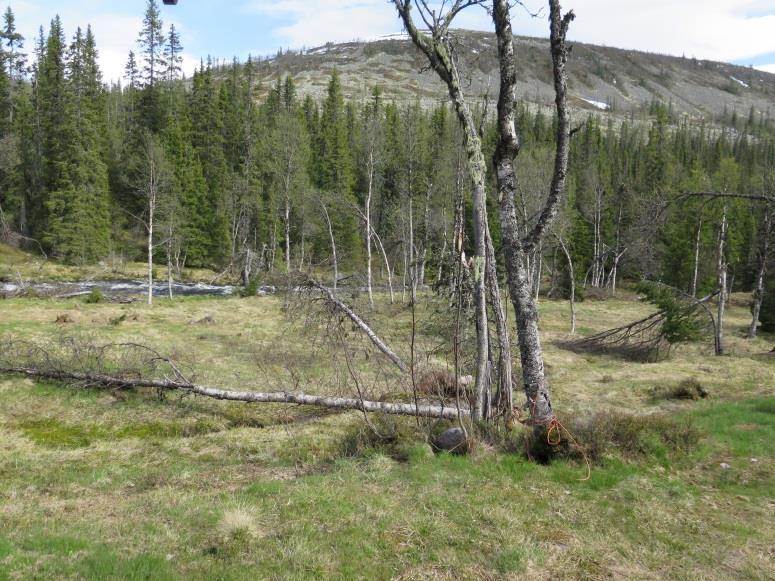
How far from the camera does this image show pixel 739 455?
27.1 ft

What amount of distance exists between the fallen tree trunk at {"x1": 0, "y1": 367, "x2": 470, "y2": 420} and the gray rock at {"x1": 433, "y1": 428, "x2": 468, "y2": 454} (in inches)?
13.4

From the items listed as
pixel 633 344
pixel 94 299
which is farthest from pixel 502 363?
pixel 94 299

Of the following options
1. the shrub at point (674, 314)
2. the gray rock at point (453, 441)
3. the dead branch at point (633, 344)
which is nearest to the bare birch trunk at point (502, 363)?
the gray rock at point (453, 441)

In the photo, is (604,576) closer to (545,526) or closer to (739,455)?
(545,526)

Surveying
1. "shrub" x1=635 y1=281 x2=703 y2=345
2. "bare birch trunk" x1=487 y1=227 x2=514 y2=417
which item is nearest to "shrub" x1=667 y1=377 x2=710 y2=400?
"shrub" x1=635 y1=281 x2=703 y2=345

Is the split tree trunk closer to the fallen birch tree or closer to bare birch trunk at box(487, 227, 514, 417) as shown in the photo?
bare birch trunk at box(487, 227, 514, 417)

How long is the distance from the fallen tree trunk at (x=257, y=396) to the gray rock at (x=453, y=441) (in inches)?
13.4

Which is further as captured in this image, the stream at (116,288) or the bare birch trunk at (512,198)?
the stream at (116,288)

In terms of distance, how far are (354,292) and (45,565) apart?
31.0 feet

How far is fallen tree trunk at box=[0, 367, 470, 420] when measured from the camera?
30.3ft

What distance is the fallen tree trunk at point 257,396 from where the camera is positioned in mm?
9227

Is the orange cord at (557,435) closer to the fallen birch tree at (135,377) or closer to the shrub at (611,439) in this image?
the shrub at (611,439)

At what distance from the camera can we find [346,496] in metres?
6.39

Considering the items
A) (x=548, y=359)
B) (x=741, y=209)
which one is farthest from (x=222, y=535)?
(x=741, y=209)
